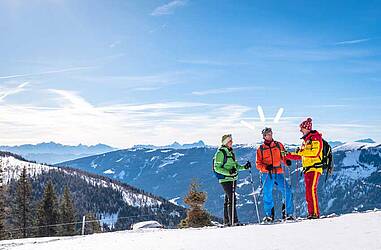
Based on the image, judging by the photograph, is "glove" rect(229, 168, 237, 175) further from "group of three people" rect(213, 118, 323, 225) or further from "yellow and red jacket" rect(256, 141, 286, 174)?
"yellow and red jacket" rect(256, 141, 286, 174)

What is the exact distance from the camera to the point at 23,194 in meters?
48.1

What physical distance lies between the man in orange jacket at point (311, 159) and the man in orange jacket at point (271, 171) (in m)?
0.84

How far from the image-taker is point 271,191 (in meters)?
14.0

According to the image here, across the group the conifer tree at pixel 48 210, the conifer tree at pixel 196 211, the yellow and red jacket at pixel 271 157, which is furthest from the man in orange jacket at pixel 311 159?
the conifer tree at pixel 48 210

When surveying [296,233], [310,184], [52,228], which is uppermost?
[310,184]

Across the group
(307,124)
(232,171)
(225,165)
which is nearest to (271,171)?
(232,171)

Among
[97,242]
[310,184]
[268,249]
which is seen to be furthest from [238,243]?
[310,184]

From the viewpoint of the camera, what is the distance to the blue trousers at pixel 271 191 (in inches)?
550

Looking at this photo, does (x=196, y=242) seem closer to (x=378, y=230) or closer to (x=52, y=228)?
(x=378, y=230)

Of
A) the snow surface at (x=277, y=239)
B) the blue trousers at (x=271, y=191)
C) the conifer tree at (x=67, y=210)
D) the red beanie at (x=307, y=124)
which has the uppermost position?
the red beanie at (x=307, y=124)

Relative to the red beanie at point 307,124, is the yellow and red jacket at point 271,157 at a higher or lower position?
lower

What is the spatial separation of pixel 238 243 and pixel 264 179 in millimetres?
5440

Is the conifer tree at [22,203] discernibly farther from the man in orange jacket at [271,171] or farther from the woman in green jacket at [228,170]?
the man in orange jacket at [271,171]

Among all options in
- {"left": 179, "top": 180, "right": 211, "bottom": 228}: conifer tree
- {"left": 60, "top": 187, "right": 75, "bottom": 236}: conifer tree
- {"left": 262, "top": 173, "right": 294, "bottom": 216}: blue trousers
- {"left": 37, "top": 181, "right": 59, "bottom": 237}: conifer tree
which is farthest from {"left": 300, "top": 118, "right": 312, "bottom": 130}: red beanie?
{"left": 60, "top": 187, "right": 75, "bottom": 236}: conifer tree
